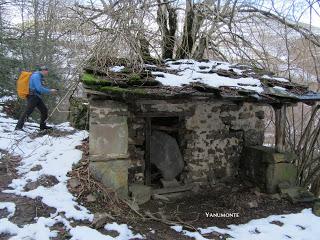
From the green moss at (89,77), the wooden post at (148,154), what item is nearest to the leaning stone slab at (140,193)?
the wooden post at (148,154)

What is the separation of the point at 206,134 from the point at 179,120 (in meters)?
0.61

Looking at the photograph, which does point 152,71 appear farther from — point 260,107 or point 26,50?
point 26,50

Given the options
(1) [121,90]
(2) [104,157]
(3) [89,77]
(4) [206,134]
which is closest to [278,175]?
(4) [206,134]

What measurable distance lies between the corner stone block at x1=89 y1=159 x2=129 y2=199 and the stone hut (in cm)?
2

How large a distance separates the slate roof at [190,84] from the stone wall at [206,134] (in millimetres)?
656

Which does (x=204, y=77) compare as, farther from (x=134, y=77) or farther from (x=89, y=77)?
(x=89, y=77)

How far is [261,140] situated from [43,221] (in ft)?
15.8

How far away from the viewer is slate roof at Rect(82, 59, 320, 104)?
529 cm

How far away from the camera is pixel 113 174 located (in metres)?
5.90

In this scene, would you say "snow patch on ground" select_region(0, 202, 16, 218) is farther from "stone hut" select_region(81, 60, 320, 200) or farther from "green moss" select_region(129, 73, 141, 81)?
"green moss" select_region(129, 73, 141, 81)

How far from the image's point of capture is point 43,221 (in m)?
4.80

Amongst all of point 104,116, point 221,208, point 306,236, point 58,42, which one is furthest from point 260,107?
point 58,42

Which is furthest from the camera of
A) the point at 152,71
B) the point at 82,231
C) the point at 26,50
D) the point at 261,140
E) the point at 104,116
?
the point at 26,50

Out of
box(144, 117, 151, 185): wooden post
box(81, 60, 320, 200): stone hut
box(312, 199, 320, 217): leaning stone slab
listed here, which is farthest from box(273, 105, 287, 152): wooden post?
box(144, 117, 151, 185): wooden post
